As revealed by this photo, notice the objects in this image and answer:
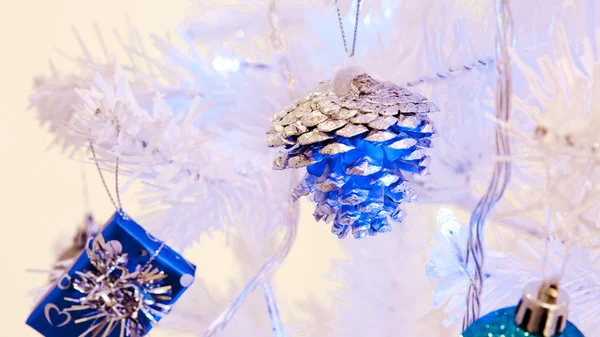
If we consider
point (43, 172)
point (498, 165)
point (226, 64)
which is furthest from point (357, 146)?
point (43, 172)

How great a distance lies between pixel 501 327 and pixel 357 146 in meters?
0.12

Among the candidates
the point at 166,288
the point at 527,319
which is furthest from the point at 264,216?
the point at 527,319

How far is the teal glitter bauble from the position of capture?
22 centimetres

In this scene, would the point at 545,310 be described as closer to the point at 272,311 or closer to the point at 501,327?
the point at 501,327

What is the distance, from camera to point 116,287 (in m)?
0.38

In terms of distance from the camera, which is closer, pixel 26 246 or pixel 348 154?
pixel 348 154

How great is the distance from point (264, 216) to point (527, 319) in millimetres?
289

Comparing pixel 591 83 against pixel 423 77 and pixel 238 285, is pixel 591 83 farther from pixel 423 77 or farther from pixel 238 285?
pixel 238 285

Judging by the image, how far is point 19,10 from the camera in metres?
0.68

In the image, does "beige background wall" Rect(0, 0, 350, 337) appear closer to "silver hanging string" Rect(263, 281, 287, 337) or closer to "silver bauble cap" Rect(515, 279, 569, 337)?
"silver hanging string" Rect(263, 281, 287, 337)

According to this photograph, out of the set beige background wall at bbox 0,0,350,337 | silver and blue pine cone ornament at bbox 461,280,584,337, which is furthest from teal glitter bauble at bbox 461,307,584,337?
beige background wall at bbox 0,0,350,337

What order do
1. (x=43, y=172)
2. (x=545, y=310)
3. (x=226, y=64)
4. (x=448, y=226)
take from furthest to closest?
1. (x=43, y=172)
2. (x=226, y=64)
3. (x=448, y=226)
4. (x=545, y=310)

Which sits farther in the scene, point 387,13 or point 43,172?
point 43,172

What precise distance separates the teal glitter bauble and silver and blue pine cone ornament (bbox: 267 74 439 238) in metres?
0.08
